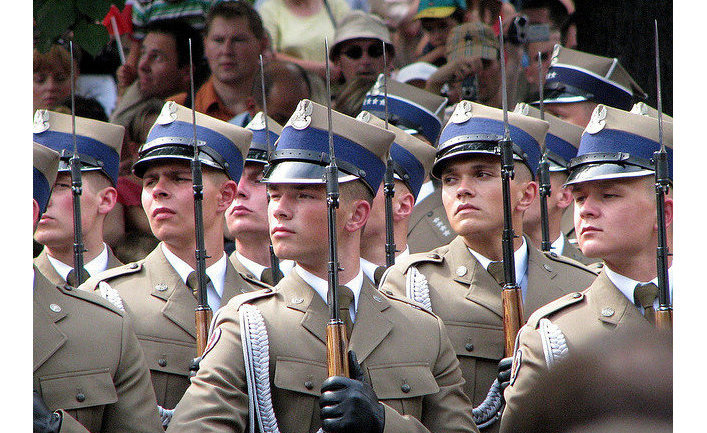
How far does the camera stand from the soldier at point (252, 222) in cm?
711

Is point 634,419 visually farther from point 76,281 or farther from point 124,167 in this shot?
point 124,167

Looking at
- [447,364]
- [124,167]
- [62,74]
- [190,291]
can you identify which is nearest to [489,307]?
[447,364]

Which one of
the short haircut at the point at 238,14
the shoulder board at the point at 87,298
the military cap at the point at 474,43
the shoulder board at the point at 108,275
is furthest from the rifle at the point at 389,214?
the military cap at the point at 474,43

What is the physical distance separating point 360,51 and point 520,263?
3.81 m

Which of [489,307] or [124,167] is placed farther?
[124,167]

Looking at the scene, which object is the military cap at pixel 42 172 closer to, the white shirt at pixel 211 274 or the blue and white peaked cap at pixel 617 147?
the white shirt at pixel 211 274

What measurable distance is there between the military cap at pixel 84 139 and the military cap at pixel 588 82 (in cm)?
333

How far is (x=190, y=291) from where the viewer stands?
6.06 meters

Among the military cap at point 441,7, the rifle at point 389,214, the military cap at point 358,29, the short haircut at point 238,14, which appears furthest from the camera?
the military cap at point 441,7

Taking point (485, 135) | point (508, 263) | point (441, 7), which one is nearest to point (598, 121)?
point (485, 135)

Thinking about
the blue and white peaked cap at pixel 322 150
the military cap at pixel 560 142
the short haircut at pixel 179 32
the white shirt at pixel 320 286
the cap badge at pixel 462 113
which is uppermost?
the short haircut at pixel 179 32

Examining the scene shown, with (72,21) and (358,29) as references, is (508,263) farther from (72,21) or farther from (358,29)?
(358,29)

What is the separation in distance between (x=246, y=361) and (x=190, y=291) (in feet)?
5.10

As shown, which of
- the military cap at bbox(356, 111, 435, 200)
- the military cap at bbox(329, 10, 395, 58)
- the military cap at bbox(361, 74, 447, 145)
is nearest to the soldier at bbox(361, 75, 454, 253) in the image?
the military cap at bbox(361, 74, 447, 145)
